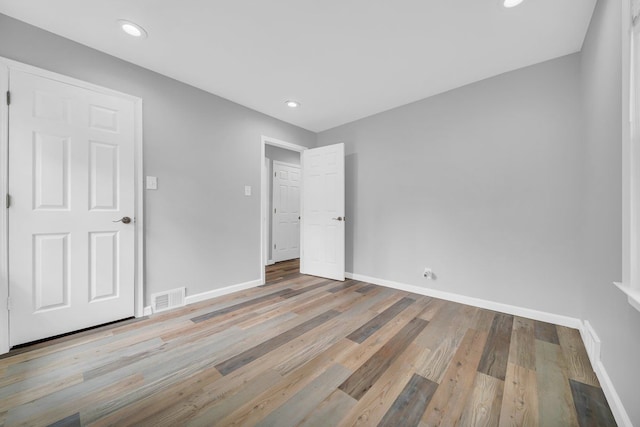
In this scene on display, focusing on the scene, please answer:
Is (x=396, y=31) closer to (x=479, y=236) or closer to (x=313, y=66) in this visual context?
(x=313, y=66)

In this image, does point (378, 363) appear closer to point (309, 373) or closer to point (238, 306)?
point (309, 373)

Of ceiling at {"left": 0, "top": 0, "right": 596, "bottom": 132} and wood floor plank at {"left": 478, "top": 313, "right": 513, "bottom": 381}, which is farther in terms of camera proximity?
ceiling at {"left": 0, "top": 0, "right": 596, "bottom": 132}

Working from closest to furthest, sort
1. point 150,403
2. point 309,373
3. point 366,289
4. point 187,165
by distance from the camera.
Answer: point 150,403
point 309,373
point 187,165
point 366,289

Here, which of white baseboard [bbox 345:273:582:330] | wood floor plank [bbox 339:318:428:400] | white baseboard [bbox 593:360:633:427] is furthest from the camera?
white baseboard [bbox 345:273:582:330]

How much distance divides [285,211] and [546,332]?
4300 mm

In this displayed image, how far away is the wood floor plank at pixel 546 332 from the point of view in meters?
1.92

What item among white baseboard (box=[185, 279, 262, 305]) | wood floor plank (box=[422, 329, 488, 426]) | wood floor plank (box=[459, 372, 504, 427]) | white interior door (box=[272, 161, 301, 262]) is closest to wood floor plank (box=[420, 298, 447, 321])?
wood floor plank (box=[422, 329, 488, 426])

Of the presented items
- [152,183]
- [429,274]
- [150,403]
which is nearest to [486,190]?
[429,274]

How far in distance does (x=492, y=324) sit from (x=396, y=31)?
8.68ft

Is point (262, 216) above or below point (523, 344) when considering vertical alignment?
above

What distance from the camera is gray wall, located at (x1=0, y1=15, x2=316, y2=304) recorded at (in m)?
1.99

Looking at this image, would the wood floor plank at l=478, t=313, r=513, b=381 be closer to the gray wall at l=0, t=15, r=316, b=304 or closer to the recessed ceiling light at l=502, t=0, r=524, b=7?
the recessed ceiling light at l=502, t=0, r=524, b=7

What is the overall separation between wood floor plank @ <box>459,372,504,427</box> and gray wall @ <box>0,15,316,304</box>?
103 inches

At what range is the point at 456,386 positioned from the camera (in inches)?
55.5
